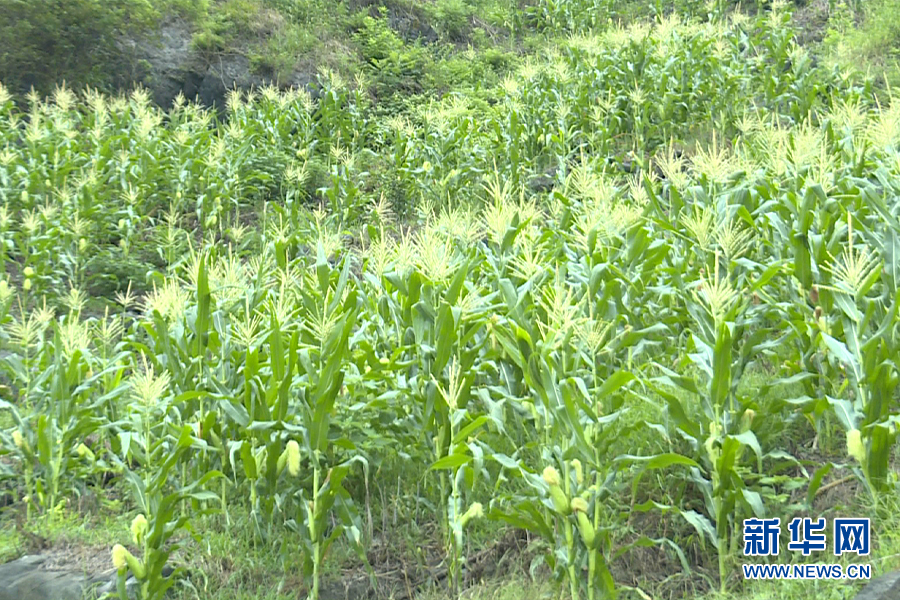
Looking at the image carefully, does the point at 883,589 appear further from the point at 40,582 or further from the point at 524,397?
the point at 40,582

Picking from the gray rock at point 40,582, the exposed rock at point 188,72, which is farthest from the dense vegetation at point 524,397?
the exposed rock at point 188,72

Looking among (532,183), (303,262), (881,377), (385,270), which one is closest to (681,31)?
(532,183)

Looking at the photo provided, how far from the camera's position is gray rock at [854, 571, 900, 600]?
2.73m

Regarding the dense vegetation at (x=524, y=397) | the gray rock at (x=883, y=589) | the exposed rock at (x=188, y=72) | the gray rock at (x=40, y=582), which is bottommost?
the gray rock at (x=40, y=582)

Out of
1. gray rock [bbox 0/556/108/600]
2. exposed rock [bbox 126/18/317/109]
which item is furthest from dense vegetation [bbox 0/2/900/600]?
exposed rock [bbox 126/18/317/109]

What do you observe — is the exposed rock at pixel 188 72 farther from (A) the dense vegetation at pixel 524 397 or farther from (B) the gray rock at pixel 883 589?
(B) the gray rock at pixel 883 589

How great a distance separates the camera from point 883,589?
2.76 meters

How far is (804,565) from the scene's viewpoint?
331cm

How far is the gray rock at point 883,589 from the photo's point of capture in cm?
273

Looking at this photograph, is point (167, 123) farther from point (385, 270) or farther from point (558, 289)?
point (558, 289)

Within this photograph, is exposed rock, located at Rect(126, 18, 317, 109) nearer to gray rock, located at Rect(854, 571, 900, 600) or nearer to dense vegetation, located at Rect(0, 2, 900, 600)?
dense vegetation, located at Rect(0, 2, 900, 600)

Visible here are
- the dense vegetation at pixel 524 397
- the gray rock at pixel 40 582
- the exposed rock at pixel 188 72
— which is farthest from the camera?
the exposed rock at pixel 188 72

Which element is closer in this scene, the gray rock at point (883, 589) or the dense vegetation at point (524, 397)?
the gray rock at point (883, 589)

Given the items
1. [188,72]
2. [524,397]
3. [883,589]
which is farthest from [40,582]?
[188,72]
